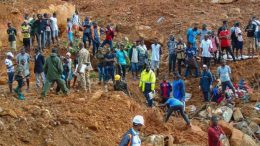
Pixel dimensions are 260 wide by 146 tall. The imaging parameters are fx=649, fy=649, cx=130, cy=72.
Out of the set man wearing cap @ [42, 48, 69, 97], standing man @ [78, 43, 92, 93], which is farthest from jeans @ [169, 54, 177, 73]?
man wearing cap @ [42, 48, 69, 97]

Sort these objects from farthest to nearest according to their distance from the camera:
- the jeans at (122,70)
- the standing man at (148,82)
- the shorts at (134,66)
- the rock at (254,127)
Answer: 1. the shorts at (134,66)
2. the jeans at (122,70)
3. the rock at (254,127)
4. the standing man at (148,82)

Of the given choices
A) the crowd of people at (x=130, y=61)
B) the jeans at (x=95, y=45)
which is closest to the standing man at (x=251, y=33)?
the crowd of people at (x=130, y=61)

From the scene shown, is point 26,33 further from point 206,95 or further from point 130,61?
point 206,95

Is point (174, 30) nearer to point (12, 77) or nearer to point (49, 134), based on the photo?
point (12, 77)

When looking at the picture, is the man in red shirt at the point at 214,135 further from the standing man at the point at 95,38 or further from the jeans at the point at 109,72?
the standing man at the point at 95,38

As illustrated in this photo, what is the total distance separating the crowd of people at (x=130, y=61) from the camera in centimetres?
1906

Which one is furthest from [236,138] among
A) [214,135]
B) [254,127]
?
[214,135]

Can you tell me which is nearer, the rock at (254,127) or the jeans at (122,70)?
the rock at (254,127)

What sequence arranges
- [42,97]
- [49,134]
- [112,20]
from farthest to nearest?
1. [112,20]
2. [42,97]
3. [49,134]

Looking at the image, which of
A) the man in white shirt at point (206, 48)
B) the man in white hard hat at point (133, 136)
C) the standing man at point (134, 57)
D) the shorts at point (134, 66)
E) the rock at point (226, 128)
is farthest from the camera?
the man in white shirt at point (206, 48)

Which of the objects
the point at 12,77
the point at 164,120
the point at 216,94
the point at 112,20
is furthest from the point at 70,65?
the point at 112,20

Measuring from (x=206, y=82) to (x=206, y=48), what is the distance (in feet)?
9.26

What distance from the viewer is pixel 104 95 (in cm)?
1875

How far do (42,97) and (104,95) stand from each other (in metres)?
1.78
